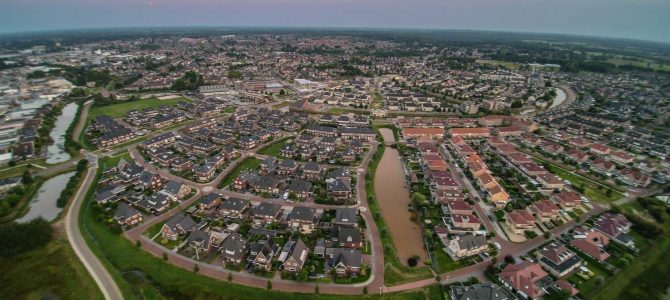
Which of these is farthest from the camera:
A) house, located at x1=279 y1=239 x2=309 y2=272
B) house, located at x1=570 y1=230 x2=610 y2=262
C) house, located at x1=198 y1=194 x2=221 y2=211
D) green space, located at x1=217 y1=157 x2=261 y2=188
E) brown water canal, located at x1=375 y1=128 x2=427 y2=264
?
green space, located at x1=217 y1=157 x2=261 y2=188

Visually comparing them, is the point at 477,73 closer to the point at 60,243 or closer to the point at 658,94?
the point at 658,94

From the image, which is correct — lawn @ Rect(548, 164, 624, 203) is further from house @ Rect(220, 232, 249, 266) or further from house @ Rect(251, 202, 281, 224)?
house @ Rect(220, 232, 249, 266)

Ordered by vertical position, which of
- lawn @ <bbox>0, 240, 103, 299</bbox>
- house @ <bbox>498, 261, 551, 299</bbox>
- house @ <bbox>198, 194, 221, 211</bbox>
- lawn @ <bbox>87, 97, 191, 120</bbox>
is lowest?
lawn @ <bbox>0, 240, 103, 299</bbox>

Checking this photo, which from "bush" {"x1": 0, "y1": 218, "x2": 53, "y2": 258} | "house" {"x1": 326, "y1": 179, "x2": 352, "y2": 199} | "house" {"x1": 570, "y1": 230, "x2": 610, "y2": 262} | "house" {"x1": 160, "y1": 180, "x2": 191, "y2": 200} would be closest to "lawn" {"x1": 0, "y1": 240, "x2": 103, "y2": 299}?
"bush" {"x1": 0, "y1": 218, "x2": 53, "y2": 258}

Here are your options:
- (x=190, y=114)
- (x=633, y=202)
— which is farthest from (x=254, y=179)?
(x=633, y=202)

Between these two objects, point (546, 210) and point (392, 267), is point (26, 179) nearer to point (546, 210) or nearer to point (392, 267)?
point (392, 267)

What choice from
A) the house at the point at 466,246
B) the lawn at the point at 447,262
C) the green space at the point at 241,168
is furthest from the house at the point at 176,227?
the house at the point at 466,246

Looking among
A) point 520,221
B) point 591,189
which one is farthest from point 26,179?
point 591,189
